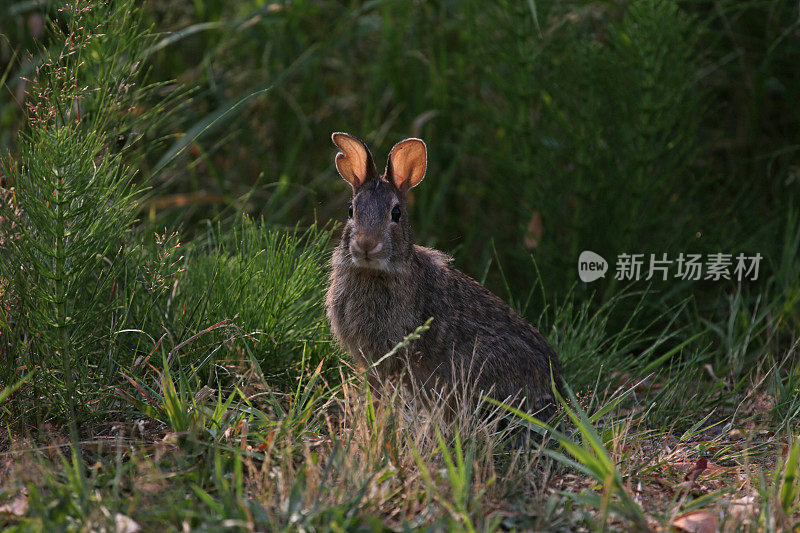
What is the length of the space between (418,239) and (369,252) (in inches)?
81.3

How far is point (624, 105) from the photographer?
470cm

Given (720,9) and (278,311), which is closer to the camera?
(278,311)

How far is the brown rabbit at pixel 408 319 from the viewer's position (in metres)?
3.49

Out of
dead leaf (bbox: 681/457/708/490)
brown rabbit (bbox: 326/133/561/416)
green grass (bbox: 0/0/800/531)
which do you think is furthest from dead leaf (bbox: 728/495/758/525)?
brown rabbit (bbox: 326/133/561/416)

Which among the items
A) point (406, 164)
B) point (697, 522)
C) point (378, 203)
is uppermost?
point (406, 164)

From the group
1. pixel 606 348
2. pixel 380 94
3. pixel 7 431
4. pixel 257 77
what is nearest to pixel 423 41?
pixel 380 94

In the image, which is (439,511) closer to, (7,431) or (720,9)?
(7,431)

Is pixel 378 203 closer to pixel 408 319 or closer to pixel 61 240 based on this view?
pixel 408 319

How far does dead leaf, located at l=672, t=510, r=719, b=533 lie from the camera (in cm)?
253

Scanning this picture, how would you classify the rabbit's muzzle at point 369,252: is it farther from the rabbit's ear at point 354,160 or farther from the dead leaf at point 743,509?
the dead leaf at point 743,509

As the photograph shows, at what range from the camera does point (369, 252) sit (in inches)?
129

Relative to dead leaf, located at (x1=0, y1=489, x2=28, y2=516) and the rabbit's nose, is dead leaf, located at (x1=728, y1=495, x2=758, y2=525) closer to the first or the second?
the rabbit's nose

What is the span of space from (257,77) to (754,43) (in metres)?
3.30

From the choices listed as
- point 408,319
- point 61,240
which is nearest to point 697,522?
point 408,319
